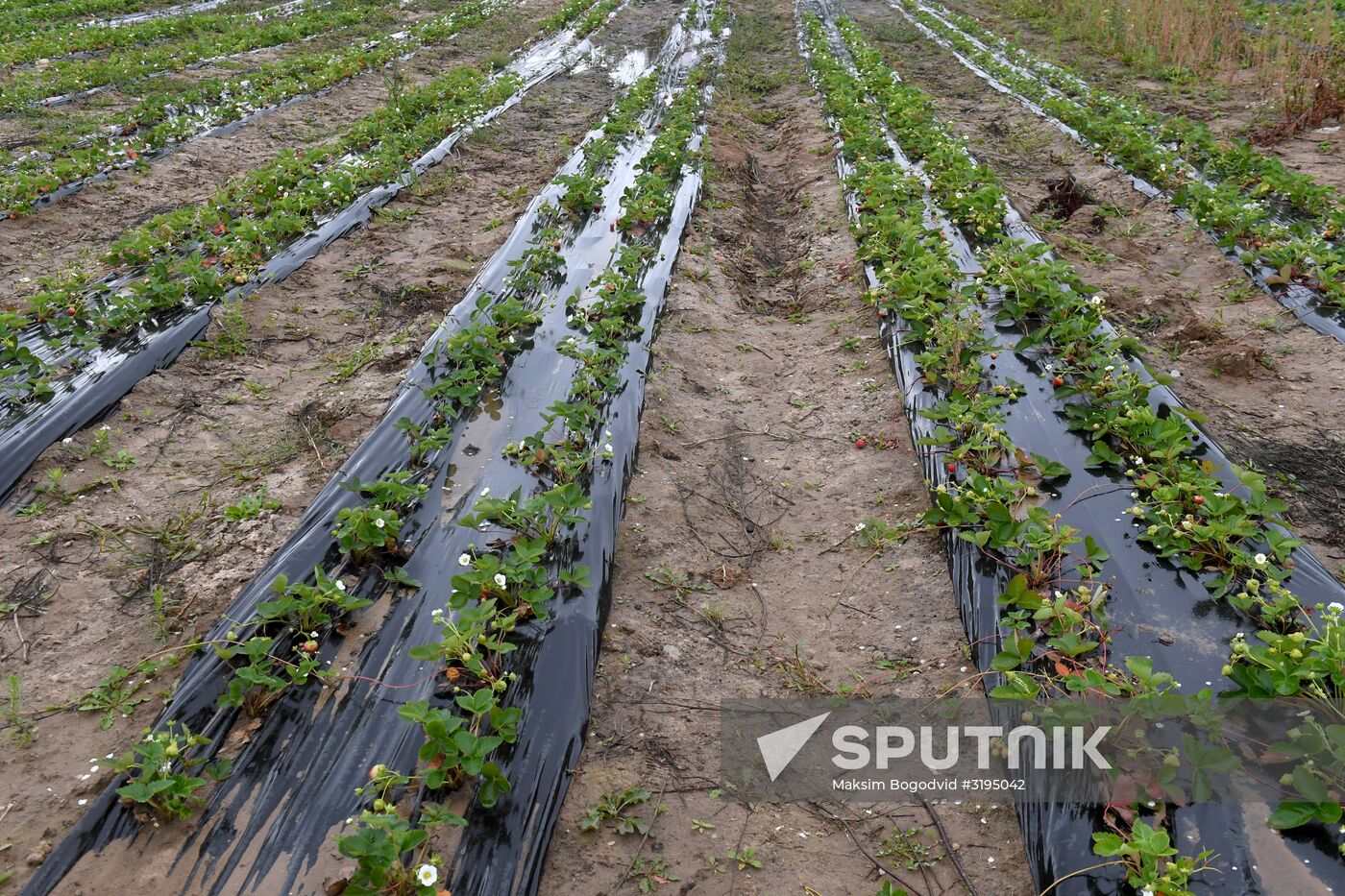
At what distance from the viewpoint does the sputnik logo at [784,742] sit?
291 centimetres

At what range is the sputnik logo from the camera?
2.91 m

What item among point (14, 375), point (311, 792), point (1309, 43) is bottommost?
point (311, 792)

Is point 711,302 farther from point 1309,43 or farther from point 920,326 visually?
point 1309,43

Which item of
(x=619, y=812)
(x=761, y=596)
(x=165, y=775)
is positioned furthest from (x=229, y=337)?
(x=619, y=812)

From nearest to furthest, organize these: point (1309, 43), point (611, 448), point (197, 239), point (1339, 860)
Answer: point (1339, 860) < point (611, 448) < point (197, 239) < point (1309, 43)

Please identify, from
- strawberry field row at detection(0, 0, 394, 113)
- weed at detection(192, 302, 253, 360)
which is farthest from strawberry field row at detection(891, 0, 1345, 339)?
strawberry field row at detection(0, 0, 394, 113)

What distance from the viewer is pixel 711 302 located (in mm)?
6145

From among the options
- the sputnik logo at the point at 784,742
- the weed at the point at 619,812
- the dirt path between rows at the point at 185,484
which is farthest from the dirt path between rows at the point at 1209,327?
the dirt path between rows at the point at 185,484

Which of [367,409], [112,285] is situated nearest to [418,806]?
[367,409]

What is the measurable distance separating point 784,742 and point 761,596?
853 mm

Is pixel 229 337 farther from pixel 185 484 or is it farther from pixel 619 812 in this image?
pixel 619 812

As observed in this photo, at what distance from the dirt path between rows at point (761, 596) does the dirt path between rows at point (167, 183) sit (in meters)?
5.39

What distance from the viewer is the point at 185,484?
4.27m

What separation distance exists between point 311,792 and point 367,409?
264 centimetres
